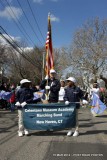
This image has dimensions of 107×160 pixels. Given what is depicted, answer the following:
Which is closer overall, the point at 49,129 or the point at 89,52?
the point at 49,129

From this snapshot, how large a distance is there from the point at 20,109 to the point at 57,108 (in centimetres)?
109

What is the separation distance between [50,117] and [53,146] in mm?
1609

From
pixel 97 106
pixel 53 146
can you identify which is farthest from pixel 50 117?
pixel 97 106

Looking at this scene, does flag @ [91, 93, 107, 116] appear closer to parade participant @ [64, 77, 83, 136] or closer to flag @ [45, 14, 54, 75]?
flag @ [45, 14, 54, 75]

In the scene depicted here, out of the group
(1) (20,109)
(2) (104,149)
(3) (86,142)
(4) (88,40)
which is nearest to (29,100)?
(1) (20,109)

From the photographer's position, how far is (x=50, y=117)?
29.9 ft

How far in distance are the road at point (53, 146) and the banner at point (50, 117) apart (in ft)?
0.96

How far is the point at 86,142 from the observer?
26.4 feet

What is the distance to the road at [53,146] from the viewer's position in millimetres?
6629

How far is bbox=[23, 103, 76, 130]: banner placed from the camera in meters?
9.09

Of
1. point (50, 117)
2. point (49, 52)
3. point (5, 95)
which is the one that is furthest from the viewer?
point (5, 95)

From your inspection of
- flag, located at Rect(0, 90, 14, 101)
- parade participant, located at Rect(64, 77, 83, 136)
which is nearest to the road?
parade participant, located at Rect(64, 77, 83, 136)

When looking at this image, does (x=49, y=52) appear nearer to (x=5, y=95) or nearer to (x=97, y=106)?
(x=97, y=106)

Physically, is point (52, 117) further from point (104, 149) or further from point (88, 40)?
point (88, 40)
